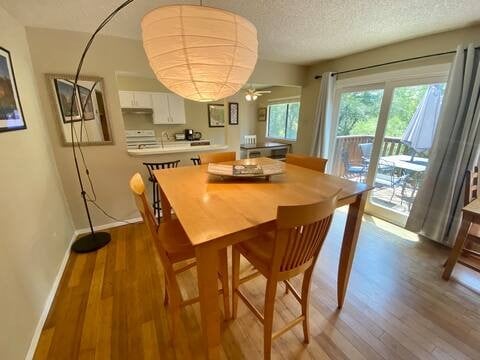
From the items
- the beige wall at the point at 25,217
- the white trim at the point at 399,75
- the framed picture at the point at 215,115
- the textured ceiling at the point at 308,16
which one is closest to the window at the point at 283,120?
the framed picture at the point at 215,115

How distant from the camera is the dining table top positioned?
91 centimetres

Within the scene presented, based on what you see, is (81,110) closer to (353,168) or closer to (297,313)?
(297,313)

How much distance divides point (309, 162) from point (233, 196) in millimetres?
1051

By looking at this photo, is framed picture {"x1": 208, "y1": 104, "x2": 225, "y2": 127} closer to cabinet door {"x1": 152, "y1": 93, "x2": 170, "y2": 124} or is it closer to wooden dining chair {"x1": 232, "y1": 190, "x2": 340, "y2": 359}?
cabinet door {"x1": 152, "y1": 93, "x2": 170, "y2": 124}

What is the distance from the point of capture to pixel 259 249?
1173 mm

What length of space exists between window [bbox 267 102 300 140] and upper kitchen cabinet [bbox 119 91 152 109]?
3.48m

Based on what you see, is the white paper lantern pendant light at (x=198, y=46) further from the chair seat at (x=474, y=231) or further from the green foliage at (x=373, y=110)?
the green foliage at (x=373, y=110)

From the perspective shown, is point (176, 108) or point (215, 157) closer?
point (215, 157)

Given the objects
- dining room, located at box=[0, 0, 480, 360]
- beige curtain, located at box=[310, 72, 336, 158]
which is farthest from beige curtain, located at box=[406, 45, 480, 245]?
beige curtain, located at box=[310, 72, 336, 158]

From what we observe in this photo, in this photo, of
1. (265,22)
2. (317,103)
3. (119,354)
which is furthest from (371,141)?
(119,354)

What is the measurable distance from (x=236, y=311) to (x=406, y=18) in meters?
2.87

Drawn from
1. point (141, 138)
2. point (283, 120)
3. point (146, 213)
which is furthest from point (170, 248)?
point (283, 120)

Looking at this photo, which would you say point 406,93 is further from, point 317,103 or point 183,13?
point 183,13

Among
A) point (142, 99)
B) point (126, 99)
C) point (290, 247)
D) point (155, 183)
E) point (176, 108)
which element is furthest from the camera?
point (176, 108)
